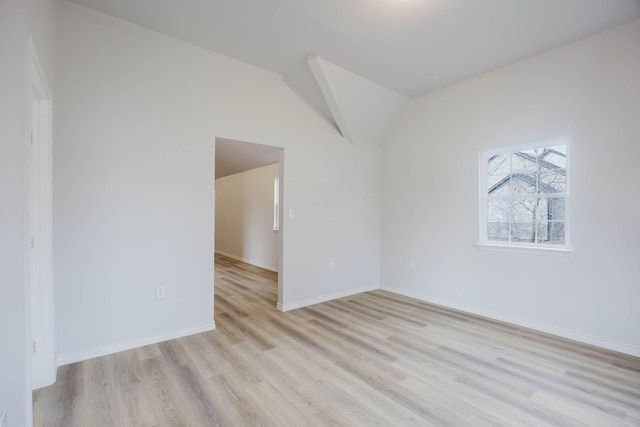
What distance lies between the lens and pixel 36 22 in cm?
166

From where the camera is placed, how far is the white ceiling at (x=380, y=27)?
2.35m

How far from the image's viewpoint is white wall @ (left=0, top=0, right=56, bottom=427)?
1.16 meters

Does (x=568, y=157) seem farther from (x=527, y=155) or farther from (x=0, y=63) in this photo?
(x=0, y=63)

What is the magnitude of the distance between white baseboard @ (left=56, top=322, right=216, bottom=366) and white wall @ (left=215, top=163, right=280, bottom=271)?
2.92 metres

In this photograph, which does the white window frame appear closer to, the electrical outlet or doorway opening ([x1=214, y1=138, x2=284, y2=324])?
doorway opening ([x1=214, y1=138, x2=284, y2=324])

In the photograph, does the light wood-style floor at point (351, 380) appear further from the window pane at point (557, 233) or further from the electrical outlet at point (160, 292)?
the window pane at point (557, 233)

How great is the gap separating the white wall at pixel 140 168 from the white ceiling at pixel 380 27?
0.25 meters

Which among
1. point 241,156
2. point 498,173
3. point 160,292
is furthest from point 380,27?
point 241,156

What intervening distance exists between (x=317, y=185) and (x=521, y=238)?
2.47m

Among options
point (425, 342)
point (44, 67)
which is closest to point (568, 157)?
point (425, 342)

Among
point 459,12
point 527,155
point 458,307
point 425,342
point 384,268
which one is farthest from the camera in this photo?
point 384,268

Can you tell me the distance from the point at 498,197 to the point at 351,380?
8.81 ft

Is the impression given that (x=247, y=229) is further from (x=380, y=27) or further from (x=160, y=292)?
(x=380, y=27)

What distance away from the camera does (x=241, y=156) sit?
19.1ft
